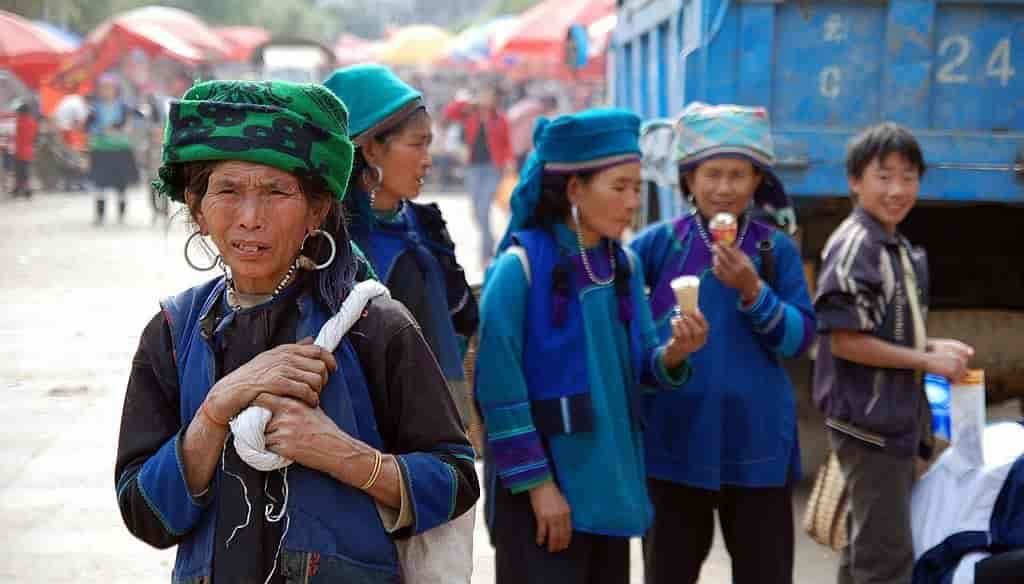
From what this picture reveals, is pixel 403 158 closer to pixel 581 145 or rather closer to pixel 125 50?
pixel 581 145

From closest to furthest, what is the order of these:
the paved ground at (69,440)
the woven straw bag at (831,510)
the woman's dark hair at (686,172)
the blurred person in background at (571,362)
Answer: the blurred person in background at (571,362)
the woman's dark hair at (686,172)
the woven straw bag at (831,510)
the paved ground at (69,440)

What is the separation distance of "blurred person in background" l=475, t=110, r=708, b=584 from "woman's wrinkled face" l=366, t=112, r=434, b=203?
338 mm

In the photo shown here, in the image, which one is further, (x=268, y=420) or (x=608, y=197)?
(x=608, y=197)

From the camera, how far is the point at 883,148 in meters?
3.98

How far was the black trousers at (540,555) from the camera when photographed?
3293 mm

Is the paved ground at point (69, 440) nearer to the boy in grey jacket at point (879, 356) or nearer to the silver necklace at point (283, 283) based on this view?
the silver necklace at point (283, 283)

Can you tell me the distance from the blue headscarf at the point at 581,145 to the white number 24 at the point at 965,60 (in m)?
2.25

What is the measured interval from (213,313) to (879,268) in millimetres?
2470

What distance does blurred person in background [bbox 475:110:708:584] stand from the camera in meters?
3.24

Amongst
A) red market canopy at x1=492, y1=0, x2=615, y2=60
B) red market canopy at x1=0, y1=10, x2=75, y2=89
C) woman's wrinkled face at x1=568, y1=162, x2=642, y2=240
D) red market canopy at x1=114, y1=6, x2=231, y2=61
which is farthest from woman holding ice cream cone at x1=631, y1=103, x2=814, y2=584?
red market canopy at x1=114, y1=6, x2=231, y2=61

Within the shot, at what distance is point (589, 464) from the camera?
10.7ft

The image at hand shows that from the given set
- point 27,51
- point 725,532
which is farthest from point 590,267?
point 27,51

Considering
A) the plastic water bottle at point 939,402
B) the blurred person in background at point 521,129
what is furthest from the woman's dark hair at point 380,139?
the blurred person in background at point 521,129

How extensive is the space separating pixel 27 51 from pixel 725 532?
47.5 feet
